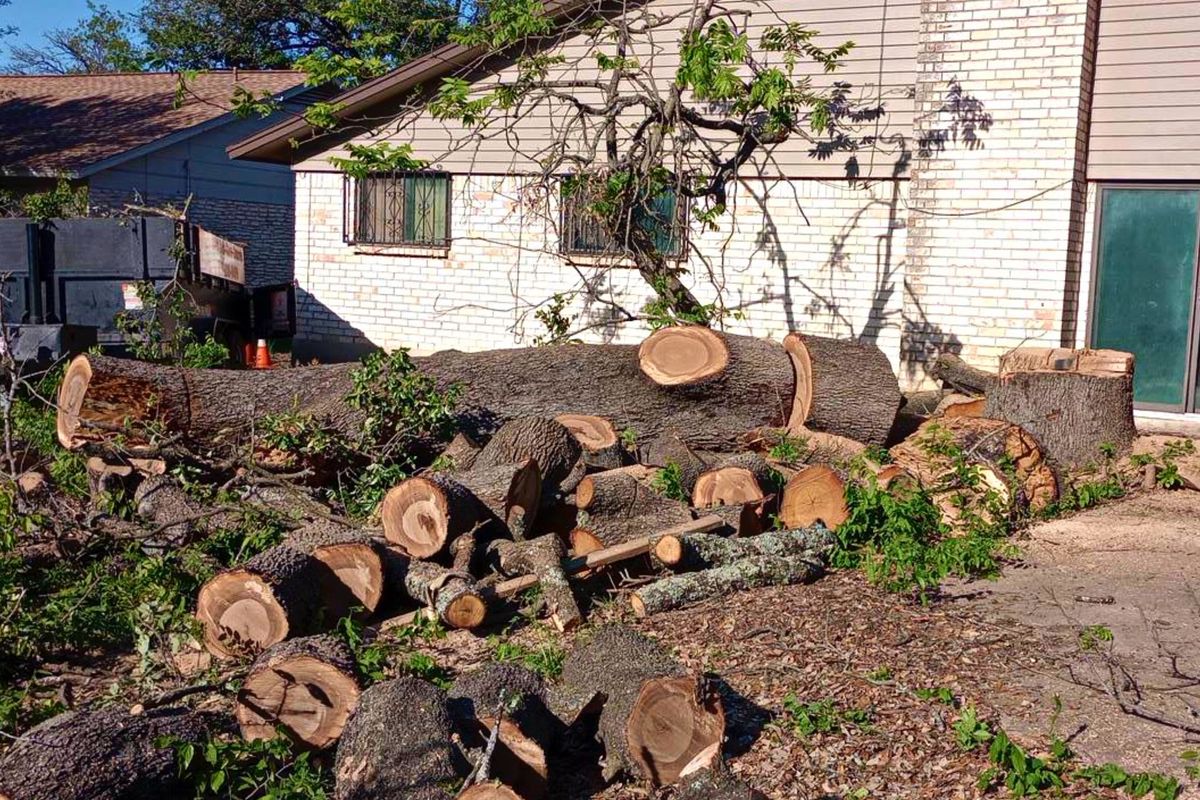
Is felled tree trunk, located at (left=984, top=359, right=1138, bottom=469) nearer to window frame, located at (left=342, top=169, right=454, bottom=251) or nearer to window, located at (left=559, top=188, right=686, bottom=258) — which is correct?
window, located at (left=559, top=188, right=686, bottom=258)

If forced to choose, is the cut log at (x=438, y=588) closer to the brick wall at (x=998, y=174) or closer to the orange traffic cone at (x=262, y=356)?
the brick wall at (x=998, y=174)

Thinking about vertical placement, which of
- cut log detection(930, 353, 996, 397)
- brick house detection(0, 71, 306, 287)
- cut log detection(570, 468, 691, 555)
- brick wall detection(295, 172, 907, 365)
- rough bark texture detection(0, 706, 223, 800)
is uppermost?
brick house detection(0, 71, 306, 287)

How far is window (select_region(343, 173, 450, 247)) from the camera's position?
50.0ft

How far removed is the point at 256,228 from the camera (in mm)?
22672

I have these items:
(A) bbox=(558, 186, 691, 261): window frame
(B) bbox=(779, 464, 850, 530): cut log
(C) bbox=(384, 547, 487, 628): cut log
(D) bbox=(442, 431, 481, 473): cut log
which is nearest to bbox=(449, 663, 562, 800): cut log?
(C) bbox=(384, 547, 487, 628): cut log

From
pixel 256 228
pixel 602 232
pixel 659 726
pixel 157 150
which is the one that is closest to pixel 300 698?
pixel 659 726

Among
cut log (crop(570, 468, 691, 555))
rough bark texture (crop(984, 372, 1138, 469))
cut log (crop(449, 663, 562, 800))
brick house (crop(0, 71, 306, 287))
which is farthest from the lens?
brick house (crop(0, 71, 306, 287))

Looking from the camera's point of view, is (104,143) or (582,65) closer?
(582,65)

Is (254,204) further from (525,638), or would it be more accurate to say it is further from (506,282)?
(525,638)

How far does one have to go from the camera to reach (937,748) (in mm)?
4633

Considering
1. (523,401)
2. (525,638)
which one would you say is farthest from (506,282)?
(525,638)

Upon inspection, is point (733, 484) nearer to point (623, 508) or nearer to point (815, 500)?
point (815, 500)

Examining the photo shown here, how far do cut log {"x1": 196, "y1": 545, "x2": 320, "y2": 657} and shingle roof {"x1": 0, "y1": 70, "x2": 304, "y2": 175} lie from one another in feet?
49.5

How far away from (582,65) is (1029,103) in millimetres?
5075
